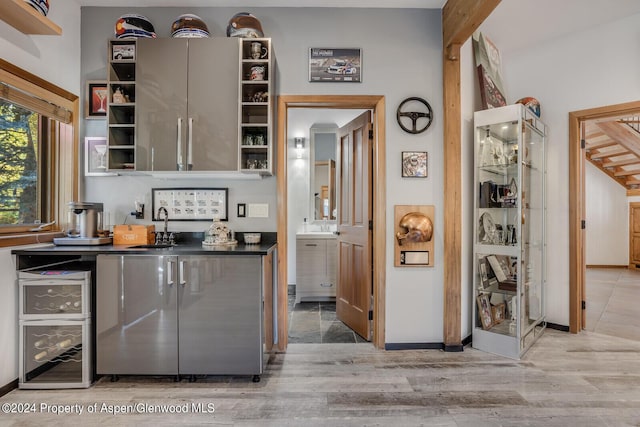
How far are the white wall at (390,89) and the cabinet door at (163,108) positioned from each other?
1.35 feet

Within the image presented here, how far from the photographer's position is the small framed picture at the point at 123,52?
2410mm

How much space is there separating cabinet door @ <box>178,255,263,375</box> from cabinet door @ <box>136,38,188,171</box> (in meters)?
0.82

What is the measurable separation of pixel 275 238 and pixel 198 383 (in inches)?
47.1

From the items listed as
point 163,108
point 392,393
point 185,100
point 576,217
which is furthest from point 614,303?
point 163,108

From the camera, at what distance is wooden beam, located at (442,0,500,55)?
216 cm

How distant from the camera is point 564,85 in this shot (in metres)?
3.26

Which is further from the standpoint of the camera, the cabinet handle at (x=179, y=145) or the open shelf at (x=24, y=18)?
the cabinet handle at (x=179, y=145)

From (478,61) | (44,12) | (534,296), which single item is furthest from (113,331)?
(478,61)

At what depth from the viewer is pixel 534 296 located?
2.96 m

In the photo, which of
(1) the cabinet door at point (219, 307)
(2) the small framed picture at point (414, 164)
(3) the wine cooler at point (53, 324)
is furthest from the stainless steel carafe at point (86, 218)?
(2) the small framed picture at point (414, 164)

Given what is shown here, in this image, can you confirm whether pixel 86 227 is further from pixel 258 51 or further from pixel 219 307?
pixel 258 51

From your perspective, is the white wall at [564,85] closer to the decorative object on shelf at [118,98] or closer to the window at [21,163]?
the decorative object on shelf at [118,98]

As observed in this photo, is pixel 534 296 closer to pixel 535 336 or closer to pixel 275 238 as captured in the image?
pixel 535 336

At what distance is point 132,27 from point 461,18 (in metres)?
2.52
